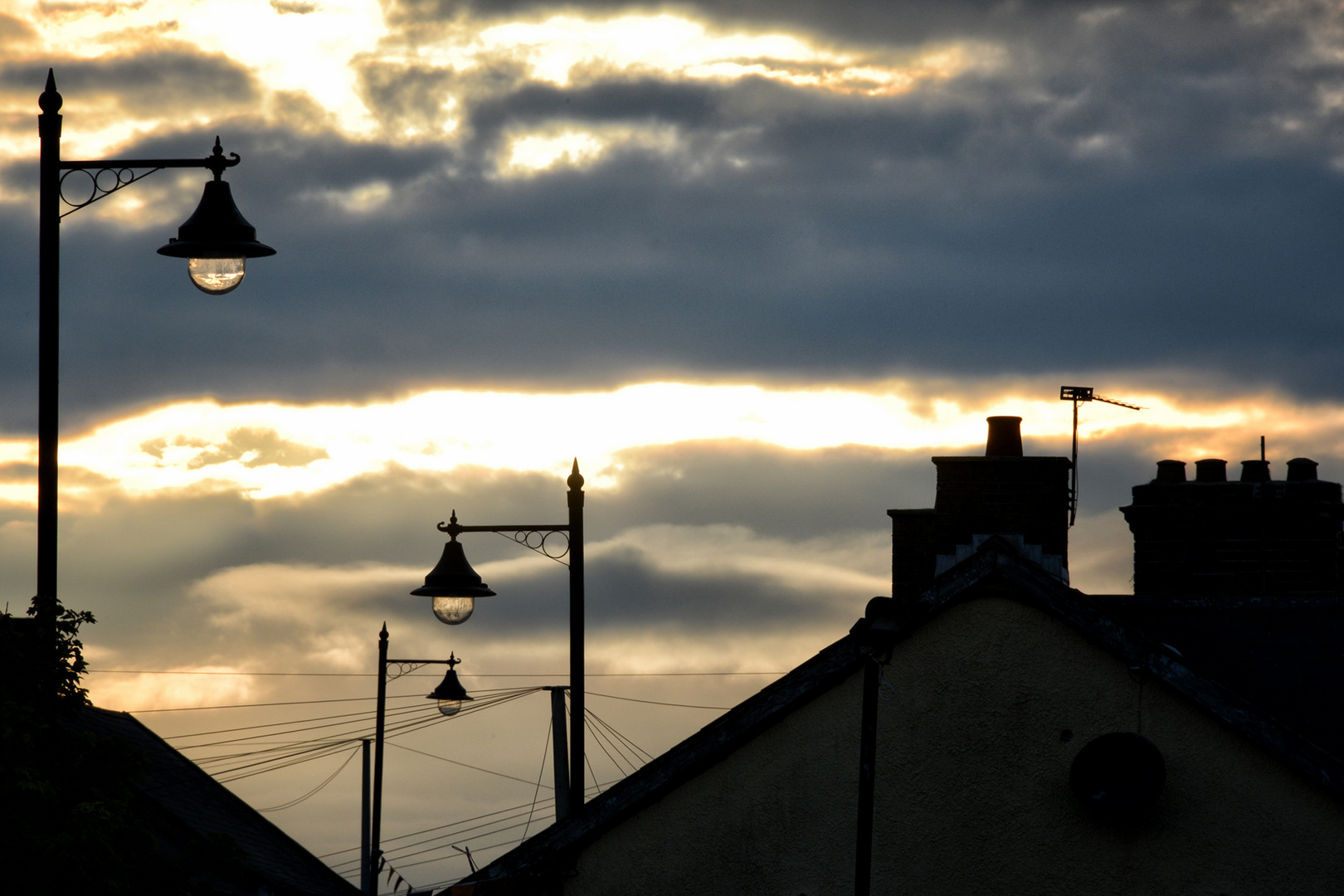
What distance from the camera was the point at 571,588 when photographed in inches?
707

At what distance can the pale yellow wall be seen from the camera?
1170cm

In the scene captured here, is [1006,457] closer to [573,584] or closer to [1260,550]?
[1260,550]

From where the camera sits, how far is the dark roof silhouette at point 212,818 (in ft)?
77.5

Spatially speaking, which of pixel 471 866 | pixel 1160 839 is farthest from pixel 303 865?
pixel 1160 839

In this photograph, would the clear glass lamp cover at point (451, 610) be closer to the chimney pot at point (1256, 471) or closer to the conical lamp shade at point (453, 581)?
the conical lamp shade at point (453, 581)

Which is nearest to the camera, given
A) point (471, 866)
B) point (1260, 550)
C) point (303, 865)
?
point (1260, 550)

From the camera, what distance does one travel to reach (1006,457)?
48.6ft

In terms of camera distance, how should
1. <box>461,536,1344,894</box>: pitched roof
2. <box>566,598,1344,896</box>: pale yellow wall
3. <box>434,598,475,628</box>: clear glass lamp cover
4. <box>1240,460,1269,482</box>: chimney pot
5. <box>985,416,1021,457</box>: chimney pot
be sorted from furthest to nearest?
<box>434,598,475,628</box>: clear glass lamp cover → <box>1240,460,1269,482</box>: chimney pot → <box>985,416,1021,457</box>: chimney pot → <box>566,598,1344,896</box>: pale yellow wall → <box>461,536,1344,894</box>: pitched roof

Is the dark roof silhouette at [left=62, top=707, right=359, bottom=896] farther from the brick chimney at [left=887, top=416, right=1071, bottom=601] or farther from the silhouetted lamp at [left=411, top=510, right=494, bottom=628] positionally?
the brick chimney at [left=887, top=416, right=1071, bottom=601]

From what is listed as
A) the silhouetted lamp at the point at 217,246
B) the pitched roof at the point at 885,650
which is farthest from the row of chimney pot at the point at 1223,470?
the silhouetted lamp at the point at 217,246

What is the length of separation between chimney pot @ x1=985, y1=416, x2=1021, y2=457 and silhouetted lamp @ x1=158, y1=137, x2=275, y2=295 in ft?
25.0

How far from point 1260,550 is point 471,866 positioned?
36.7 metres

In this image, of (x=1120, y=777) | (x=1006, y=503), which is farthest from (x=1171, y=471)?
(x=1120, y=777)

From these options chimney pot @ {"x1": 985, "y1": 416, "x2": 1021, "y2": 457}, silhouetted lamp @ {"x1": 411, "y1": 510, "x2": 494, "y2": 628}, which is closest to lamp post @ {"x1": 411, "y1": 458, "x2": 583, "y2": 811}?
silhouetted lamp @ {"x1": 411, "y1": 510, "x2": 494, "y2": 628}
